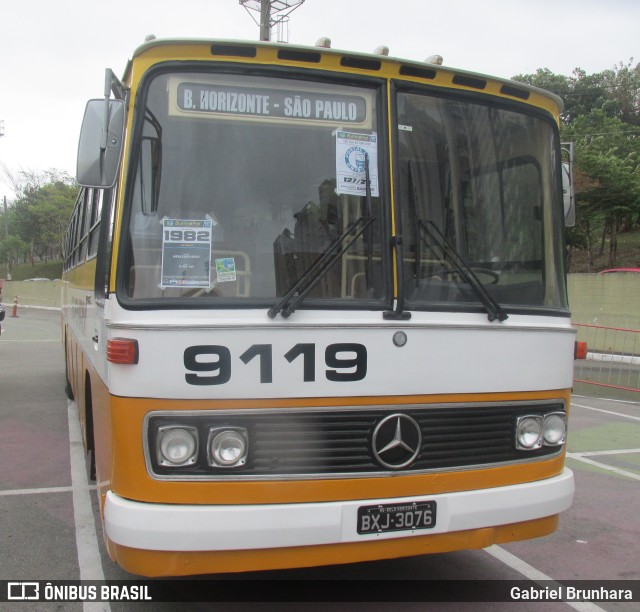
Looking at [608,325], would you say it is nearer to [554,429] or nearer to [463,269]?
[554,429]

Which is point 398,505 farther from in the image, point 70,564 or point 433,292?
point 70,564

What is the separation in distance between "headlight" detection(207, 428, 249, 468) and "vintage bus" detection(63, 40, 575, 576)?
0.5 inches

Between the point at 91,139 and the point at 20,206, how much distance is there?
236ft

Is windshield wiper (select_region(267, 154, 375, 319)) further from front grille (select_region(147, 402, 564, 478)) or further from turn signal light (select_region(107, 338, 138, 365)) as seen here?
turn signal light (select_region(107, 338, 138, 365))

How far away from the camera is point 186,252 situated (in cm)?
346

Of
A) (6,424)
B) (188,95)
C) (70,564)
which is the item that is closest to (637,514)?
(70,564)

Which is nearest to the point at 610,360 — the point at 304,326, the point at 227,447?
the point at 304,326

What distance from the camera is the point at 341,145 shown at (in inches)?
144

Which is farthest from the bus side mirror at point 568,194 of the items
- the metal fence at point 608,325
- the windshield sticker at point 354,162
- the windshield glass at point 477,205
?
the metal fence at point 608,325

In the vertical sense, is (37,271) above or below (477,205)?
above

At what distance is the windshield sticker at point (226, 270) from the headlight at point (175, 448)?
0.72 m

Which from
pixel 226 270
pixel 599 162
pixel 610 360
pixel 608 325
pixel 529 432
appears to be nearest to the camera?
pixel 226 270

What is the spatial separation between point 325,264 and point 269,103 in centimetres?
86

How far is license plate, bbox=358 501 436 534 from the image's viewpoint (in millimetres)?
3445
